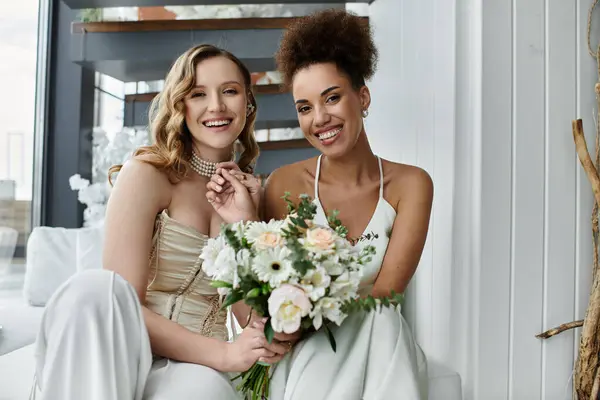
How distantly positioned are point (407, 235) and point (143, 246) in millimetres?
835

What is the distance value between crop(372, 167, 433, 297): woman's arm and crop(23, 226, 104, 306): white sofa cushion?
2.08m

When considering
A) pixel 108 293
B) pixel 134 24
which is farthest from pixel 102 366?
pixel 134 24

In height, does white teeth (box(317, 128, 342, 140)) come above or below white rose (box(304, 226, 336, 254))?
above

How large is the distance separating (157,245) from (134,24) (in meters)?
3.30

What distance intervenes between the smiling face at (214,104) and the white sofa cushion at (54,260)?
1.83m

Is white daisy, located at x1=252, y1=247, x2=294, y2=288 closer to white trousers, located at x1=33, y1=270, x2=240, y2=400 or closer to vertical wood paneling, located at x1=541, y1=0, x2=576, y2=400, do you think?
white trousers, located at x1=33, y1=270, x2=240, y2=400

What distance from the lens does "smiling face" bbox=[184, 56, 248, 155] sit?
2.16 meters

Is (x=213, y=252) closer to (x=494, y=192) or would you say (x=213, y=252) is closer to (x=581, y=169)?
(x=494, y=192)

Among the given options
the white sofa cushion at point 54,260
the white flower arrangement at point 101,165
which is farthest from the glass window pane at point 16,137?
the white sofa cushion at point 54,260

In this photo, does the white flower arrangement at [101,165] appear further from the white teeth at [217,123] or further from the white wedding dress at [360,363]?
the white wedding dress at [360,363]

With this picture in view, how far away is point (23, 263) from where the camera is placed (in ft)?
15.1

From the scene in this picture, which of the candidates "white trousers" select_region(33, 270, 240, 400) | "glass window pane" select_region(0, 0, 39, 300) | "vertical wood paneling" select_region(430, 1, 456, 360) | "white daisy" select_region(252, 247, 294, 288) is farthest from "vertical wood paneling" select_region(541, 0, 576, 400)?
"glass window pane" select_region(0, 0, 39, 300)

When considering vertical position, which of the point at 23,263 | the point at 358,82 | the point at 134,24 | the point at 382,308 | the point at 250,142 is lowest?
the point at 23,263

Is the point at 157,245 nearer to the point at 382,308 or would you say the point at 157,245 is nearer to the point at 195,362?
the point at 195,362
